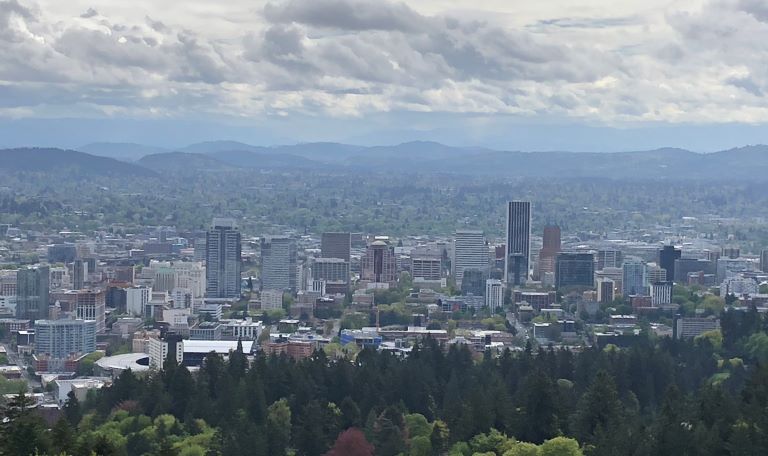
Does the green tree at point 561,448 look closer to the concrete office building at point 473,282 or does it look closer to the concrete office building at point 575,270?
the concrete office building at point 473,282

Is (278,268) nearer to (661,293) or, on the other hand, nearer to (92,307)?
(92,307)

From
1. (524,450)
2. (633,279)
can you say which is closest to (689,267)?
(633,279)

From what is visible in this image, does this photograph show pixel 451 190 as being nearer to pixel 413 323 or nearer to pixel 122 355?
pixel 413 323

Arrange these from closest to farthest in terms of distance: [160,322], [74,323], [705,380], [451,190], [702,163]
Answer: [705,380], [74,323], [160,322], [451,190], [702,163]

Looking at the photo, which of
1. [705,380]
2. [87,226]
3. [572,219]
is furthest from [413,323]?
[572,219]

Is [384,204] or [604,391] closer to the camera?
[604,391]

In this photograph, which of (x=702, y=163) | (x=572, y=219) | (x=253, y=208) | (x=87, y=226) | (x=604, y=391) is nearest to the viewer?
(x=604, y=391)
